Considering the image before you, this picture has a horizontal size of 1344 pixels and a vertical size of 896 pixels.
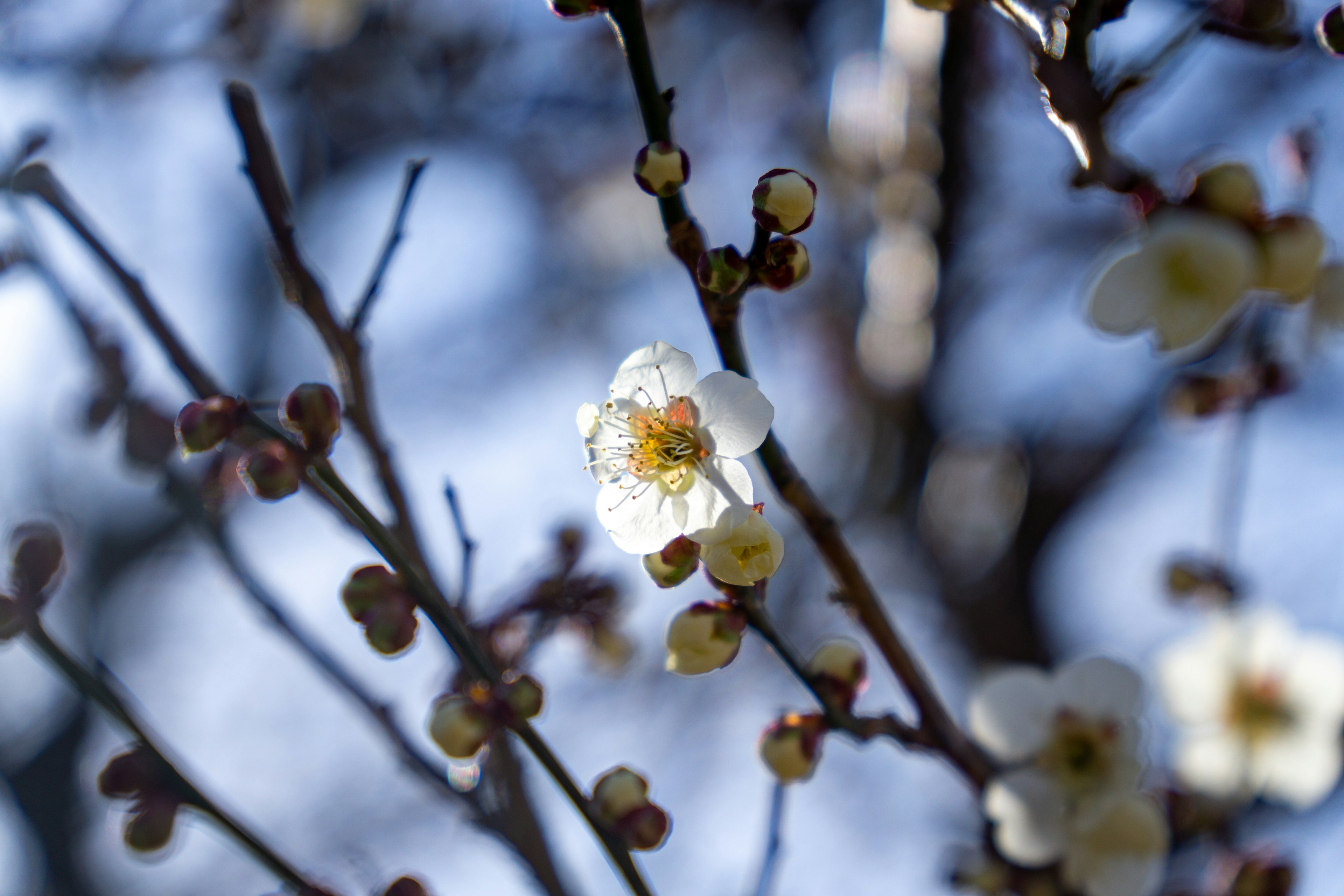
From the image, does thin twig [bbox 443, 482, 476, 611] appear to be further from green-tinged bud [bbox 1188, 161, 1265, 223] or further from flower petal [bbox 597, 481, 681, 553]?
green-tinged bud [bbox 1188, 161, 1265, 223]

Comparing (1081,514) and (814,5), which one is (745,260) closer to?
(1081,514)

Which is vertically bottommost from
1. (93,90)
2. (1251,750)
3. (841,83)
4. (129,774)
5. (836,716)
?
(1251,750)

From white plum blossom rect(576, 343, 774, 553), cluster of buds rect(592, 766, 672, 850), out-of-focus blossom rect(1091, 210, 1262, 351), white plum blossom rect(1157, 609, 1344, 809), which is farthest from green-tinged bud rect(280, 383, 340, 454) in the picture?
white plum blossom rect(1157, 609, 1344, 809)

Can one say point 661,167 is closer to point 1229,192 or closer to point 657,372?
point 657,372

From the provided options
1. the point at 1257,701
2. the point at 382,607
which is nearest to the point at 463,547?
the point at 382,607

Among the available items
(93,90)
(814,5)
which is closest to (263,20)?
(93,90)
